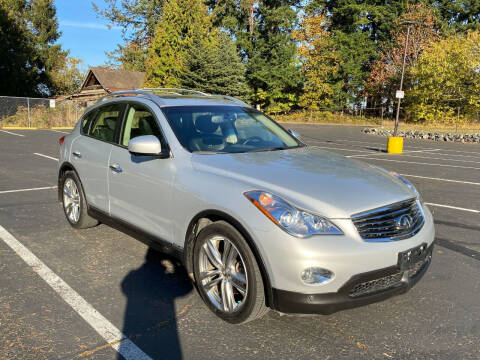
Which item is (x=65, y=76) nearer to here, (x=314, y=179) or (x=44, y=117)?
(x=44, y=117)

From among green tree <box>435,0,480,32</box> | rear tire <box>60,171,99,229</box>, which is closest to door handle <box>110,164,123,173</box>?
rear tire <box>60,171,99,229</box>

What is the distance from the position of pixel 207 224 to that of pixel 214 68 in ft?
126

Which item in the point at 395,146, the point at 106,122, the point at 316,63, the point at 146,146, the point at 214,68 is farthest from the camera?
the point at 316,63

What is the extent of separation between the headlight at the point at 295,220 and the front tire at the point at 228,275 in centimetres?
28

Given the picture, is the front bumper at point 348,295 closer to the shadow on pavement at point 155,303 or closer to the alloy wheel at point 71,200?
the shadow on pavement at point 155,303

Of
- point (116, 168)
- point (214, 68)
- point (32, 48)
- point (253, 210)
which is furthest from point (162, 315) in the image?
point (32, 48)

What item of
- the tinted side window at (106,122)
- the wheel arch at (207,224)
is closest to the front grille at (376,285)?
the wheel arch at (207,224)

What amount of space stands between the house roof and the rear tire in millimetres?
43174

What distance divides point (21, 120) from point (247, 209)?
95.1ft

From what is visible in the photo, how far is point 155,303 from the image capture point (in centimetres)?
344

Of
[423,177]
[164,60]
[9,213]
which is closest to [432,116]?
[164,60]

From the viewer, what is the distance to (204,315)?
327cm

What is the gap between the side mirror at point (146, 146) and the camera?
3.61 meters

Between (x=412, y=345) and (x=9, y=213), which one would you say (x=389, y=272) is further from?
(x=9, y=213)
